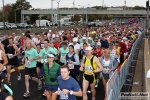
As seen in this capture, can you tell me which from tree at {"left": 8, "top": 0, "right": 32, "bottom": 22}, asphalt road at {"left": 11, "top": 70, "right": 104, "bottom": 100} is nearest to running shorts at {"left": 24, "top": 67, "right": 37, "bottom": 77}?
asphalt road at {"left": 11, "top": 70, "right": 104, "bottom": 100}

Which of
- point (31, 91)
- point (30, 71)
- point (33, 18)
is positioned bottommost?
point (31, 91)

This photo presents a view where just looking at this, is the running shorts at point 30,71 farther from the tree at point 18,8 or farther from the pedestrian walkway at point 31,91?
the tree at point 18,8

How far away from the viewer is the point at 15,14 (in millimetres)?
105500

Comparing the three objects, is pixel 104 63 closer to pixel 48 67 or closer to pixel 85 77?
pixel 85 77

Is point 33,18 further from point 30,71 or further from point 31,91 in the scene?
point 30,71

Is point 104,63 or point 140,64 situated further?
point 140,64

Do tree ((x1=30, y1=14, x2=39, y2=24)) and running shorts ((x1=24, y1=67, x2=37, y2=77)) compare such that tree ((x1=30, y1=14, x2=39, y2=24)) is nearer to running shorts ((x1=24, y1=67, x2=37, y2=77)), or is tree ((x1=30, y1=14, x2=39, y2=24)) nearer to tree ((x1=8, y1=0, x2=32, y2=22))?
tree ((x1=8, y1=0, x2=32, y2=22))

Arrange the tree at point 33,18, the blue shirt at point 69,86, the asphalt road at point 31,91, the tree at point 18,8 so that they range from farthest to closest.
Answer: the tree at point 33,18
the tree at point 18,8
the asphalt road at point 31,91
the blue shirt at point 69,86

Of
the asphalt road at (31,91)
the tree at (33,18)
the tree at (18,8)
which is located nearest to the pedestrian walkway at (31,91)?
the asphalt road at (31,91)

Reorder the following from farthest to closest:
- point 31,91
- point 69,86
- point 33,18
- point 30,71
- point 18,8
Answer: point 33,18
point 18,8
point 31,91
point 30,71
point 69,86

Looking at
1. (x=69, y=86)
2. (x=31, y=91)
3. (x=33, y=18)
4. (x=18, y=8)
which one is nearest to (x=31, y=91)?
(x=31, y=91)

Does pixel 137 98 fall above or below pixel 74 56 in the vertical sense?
below

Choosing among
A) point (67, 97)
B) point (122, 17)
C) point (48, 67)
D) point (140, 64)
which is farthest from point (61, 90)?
point (122, 17)

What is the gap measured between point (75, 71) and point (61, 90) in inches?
173
